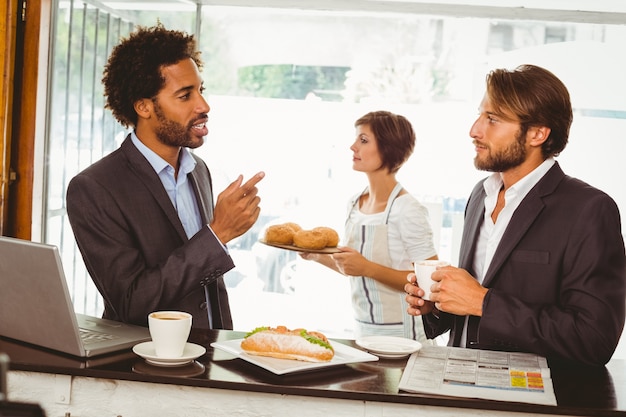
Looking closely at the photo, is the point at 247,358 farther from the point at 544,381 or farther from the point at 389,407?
the point at 544,381

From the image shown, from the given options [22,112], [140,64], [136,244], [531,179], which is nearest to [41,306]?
[136,244]

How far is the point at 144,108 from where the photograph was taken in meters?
2.83

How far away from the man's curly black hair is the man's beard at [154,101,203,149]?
0.13 meters

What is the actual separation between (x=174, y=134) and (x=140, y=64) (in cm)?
33

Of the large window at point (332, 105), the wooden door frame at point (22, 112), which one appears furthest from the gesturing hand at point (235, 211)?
the large window at point (332, 105)

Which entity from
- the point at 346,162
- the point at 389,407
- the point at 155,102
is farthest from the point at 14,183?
the point at 389,407

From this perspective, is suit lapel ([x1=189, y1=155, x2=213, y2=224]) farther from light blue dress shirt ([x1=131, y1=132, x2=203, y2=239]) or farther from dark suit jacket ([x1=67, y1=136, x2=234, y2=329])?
dark suit jacket ([x1=67, y1=136, x2=234, y2=329])

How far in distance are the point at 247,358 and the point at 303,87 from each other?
11.6 ft

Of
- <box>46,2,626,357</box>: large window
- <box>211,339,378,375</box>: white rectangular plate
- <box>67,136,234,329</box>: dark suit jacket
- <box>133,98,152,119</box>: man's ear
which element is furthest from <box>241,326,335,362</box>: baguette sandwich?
<box>46,2,626,357</box>: large window

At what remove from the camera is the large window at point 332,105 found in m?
4.86

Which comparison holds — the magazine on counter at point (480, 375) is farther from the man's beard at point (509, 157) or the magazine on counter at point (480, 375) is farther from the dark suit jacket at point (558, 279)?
the man's beard at point (509, 157)

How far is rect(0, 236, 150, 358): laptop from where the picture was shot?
6.03 feet

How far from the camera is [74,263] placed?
467 cm

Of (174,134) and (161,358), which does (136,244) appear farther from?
(161,358)
